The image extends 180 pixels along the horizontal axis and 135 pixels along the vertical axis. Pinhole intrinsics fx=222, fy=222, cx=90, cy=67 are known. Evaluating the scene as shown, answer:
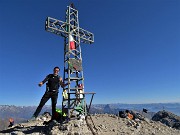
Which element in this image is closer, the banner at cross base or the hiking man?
the hiking man

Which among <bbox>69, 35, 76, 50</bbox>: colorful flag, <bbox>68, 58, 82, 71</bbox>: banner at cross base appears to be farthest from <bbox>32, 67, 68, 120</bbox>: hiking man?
<bbox>69, 35, 76, 50</bbox>: colorful flag

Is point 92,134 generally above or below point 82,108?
below

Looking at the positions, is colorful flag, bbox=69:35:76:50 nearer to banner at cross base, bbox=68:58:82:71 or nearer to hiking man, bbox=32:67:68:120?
banner at cross base, bbox=68:58:82:71

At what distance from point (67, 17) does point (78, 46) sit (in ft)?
7.24

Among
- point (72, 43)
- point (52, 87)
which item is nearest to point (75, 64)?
point (72, 43)

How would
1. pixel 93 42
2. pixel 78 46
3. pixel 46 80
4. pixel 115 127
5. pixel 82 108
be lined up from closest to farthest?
pixel 46 80, pixel 115 127, pixel 82 108, pixel 78 46, pixel 93 42

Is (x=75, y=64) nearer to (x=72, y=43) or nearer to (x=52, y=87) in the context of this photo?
(x=72, y=43)

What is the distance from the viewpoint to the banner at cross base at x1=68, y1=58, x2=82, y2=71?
1396 centimetres

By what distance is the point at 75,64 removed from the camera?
1425 cm

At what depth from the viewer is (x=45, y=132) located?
11.2 metres

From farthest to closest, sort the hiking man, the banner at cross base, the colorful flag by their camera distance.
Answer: the colorful flag
the banner at cross base
the hiking man

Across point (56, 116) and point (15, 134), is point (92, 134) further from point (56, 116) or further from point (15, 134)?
point (15, 134)

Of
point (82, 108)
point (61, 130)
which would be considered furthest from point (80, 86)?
point (61, 130)

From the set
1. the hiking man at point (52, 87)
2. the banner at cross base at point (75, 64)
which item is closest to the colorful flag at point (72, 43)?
the banner at cross base at point (75, 64)
